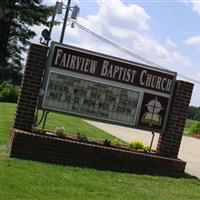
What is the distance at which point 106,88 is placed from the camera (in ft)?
42.2

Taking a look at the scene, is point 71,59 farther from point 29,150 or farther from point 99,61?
point 29,150

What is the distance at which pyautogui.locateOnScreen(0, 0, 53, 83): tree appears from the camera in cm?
4569

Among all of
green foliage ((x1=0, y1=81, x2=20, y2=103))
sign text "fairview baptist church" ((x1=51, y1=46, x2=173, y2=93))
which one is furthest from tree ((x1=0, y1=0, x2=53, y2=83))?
sign text "fairview baptist church" ((x1=51, y1=46, x2=173, y2=93))

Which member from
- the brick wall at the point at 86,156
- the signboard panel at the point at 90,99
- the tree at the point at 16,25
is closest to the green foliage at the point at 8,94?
the tree at the point at 16,25

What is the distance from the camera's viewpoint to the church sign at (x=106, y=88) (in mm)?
12617

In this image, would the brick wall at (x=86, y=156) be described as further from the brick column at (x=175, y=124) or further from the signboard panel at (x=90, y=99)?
the signboard panel at (x=90, y=99)

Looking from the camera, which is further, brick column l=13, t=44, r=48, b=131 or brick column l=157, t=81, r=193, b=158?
brick column l=157, t=81, r=193, b=158

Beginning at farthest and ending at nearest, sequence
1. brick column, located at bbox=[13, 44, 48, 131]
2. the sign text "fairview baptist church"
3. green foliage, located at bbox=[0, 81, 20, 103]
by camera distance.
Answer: green foliage, located at bbox=[0, 81, 20, 103] → the sign text "fairview baptist church" → brick column, located at bbox=[13, 44, 48, 131]

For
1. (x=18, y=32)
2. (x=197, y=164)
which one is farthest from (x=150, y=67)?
(x=18, y=32)

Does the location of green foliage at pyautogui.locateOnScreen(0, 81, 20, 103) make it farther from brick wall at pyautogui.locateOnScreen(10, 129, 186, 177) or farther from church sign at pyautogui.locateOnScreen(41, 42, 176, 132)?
brick wall at pyautogui.locateOnScreen(10, 129, 186, 177)

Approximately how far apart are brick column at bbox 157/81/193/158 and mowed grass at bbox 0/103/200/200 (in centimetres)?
96

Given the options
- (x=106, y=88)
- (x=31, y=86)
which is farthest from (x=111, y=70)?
(x=31, y=86)

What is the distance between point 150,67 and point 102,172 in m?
2.79

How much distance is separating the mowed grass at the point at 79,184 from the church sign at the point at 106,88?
5.00 ft
